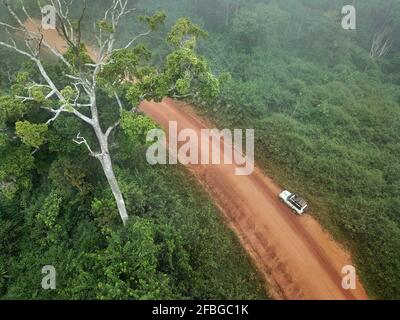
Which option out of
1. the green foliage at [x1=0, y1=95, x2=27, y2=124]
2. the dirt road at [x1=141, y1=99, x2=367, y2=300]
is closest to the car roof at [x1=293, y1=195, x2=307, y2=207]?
the dirt road at [x1=141, y1=99, x2=367, y2=300]

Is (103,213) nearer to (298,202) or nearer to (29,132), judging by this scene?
(29,132)

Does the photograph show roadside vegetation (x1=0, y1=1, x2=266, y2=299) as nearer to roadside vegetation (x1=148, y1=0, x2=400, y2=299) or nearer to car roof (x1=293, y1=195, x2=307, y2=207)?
car roof (x1=293, y1=195, x2=307, y2=207)

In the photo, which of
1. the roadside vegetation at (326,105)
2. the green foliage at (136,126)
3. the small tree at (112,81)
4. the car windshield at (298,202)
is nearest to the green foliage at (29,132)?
the small tree at (112,81)

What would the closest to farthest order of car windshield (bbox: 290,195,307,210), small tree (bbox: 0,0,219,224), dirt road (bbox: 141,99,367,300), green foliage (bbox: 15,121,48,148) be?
1. green foliage (bbox: 15,121,48,148)
2. small tree (bbox: 0,0,219,224)
3. dirt road (bbox: 141,99,367,300)
4. car windshield (bbox: 290,195,307,210)

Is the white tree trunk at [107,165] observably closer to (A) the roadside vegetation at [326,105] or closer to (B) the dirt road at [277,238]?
(B) the dirt road at [277,238]
